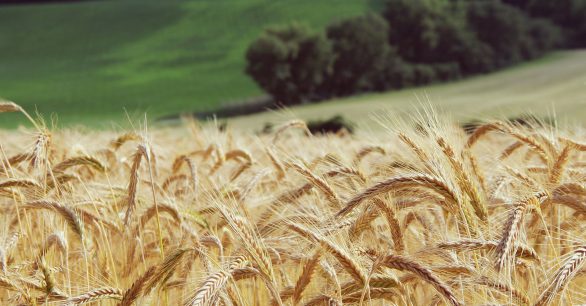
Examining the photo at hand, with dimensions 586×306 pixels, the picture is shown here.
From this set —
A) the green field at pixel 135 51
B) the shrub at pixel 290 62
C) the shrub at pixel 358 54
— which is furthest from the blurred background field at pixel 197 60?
the shrub at pixel 290 62

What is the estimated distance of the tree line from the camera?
48469mm

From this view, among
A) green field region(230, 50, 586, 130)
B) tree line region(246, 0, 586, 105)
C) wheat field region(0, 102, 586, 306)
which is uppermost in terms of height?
wheat field region(0, 102, 586, 306)

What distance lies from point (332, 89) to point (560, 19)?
2017 centimetres

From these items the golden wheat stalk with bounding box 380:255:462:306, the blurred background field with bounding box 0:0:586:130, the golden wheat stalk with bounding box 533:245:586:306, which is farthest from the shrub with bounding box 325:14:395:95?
the golden wheat stalk with bounding box 533:245:586:306

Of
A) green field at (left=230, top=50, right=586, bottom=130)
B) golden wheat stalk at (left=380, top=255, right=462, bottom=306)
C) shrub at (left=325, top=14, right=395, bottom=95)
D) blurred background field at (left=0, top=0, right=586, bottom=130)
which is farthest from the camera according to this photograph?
shrub at (left=325, top=14, right=395, bottom=95)

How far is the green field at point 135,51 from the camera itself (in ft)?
174

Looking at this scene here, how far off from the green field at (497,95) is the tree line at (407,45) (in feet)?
5.56

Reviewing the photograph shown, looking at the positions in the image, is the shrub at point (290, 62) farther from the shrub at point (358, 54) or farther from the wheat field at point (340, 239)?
the wheat field at point (340, 239)

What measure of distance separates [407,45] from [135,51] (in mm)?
20649

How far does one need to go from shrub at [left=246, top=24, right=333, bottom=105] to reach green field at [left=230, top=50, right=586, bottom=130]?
7.17 feet

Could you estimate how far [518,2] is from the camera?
206ft

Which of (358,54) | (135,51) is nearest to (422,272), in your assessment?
(358,54)

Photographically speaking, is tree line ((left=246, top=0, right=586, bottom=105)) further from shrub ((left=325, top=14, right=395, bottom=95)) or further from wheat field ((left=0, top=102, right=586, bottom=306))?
wheat field ((left=0, top=102, right=586, bottom=306))

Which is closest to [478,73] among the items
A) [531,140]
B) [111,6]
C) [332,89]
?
[332,89]
